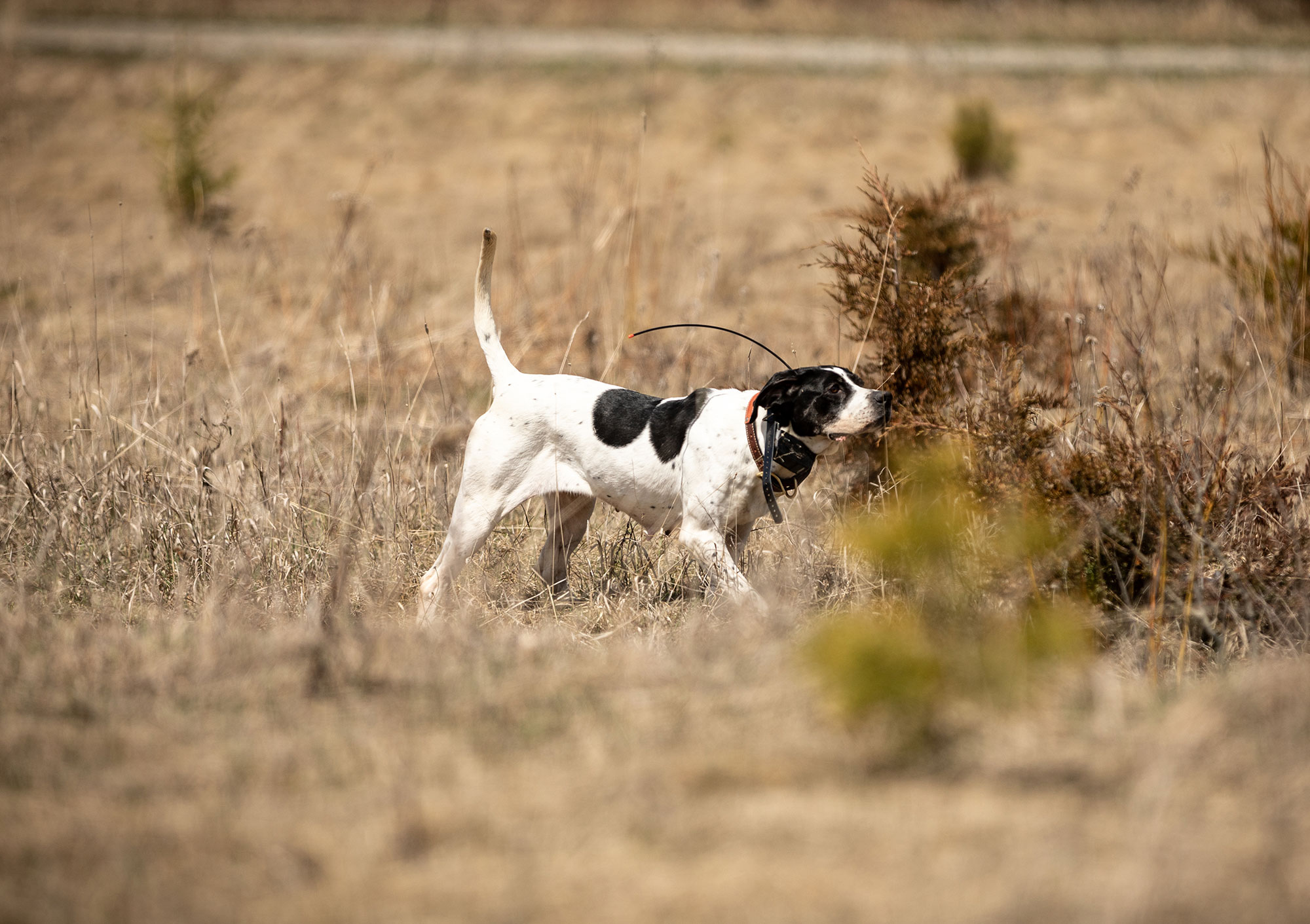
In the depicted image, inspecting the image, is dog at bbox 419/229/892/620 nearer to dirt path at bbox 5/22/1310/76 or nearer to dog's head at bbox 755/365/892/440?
dog's head at bbox 755/365/892/440

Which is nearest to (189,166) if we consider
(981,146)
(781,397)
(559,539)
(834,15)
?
(559,539)

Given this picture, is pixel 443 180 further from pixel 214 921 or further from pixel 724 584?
pixel 214 921

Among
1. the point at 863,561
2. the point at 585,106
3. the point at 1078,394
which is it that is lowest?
the point at 863,561

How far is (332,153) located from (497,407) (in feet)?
38.6

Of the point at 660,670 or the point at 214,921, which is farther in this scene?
the point at 660,670

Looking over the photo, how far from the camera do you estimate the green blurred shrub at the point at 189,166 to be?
34.7 ft

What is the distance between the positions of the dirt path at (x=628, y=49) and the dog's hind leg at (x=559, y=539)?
13085 mm

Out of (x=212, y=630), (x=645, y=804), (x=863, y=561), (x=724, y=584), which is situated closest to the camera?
(x=645, y=804)

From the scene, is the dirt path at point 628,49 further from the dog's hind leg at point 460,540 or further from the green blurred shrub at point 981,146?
the dog's hind leg at point 460,540

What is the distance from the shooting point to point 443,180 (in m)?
13.6

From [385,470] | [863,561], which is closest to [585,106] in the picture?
[385,470]

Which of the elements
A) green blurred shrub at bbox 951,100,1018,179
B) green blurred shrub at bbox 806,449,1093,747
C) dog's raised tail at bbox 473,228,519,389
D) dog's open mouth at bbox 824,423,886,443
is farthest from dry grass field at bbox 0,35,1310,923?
green blurred shrub at bbox 951,100,1018,179

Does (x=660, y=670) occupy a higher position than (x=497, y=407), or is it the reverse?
(x=497, y=407)

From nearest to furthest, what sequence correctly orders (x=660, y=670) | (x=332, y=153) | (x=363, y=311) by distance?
1. (x=660, y=670)
2. (x=363, y=311)
3. (x=332, y=153)
